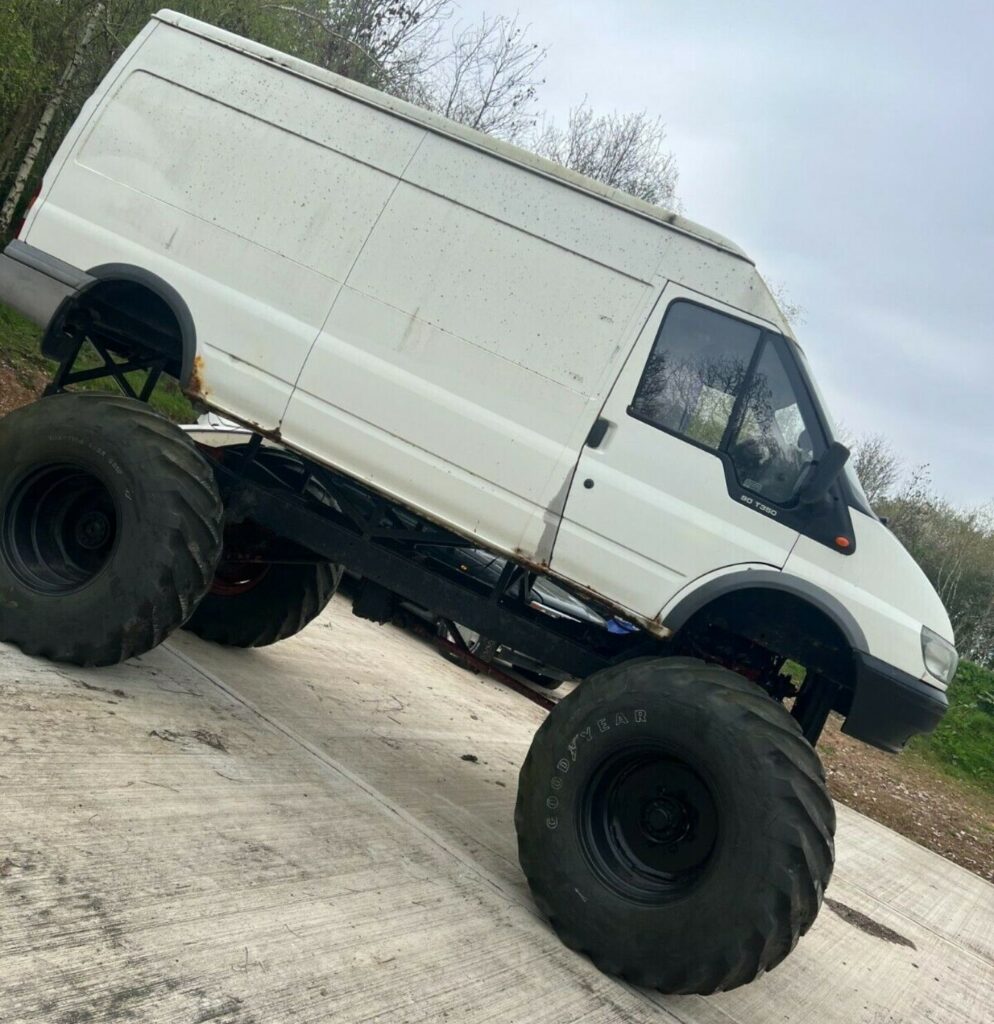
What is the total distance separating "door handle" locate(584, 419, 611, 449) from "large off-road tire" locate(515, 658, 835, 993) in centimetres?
96

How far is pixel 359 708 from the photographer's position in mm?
6023

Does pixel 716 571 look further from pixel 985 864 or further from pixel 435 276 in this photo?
pixel 985 864

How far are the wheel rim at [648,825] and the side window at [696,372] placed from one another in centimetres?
138

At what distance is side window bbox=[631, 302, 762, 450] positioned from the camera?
4.04m

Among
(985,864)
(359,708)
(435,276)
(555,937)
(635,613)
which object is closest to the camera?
(555,937)

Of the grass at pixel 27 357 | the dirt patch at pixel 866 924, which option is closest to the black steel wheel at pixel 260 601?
the dirt patch at pixel 866 924

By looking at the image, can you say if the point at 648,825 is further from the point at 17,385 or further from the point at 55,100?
the point at 55,100

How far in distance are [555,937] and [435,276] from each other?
290 cm

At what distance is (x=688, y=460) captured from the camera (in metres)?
4.01

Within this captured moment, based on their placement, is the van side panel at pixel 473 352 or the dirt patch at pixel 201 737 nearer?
the dirt patch at pixel 201 737

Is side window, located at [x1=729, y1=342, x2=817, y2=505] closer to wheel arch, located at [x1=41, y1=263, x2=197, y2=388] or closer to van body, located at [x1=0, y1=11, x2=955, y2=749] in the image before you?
van body, located at [x1=0, y1=11, x2=955, y2=749]

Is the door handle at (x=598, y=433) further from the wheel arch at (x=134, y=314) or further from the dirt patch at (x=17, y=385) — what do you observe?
the dirt patch at (x=17, y=385)

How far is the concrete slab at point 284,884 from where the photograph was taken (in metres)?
2.52

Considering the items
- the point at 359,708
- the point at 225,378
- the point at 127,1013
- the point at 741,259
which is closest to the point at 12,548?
the point at 225,378
